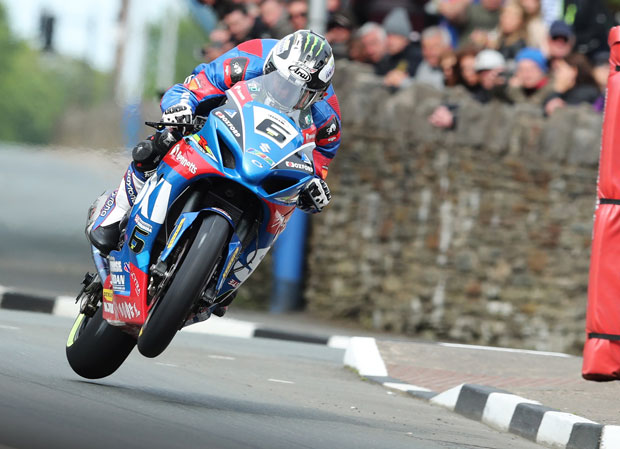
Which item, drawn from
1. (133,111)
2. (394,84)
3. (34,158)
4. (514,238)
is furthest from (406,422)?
(34,158)

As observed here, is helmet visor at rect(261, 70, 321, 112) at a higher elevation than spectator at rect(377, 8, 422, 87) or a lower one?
lower

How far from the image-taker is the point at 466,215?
14.9 metres

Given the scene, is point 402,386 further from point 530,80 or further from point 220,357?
point 530,80

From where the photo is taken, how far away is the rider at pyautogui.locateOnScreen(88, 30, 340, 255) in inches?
301

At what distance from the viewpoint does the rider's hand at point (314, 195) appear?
7.96 m

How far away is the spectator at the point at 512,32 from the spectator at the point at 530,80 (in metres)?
0.15

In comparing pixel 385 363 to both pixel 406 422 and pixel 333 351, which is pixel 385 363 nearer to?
pixel 333 351

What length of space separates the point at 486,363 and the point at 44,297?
4.63 meters

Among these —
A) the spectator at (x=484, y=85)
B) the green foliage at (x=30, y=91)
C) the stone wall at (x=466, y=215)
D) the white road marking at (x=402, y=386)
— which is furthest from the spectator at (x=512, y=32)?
the green foliage at (x=30, y=91)

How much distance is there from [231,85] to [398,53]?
8.07 m

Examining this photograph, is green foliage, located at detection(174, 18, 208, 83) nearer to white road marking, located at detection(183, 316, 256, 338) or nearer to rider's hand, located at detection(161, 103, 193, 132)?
white road marking, located at detection(183, 316, 256, 338)

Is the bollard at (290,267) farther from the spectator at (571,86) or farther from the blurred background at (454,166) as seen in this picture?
the spectator at (571,86)

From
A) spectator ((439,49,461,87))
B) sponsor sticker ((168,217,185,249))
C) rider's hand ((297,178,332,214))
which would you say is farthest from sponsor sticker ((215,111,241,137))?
spectator ((439,49,461,87))

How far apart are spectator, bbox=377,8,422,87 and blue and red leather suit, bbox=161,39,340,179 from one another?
748 cm
